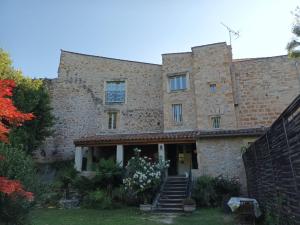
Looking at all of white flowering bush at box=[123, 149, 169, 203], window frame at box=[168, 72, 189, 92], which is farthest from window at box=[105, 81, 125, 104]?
white flowering bush at box=[123, 149, 169, 203]

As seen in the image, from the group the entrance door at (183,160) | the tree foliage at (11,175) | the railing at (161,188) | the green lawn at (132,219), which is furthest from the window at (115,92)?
the tree foliage at (11,175)

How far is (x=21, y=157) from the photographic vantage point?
24.1 ft

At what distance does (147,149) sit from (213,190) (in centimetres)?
807

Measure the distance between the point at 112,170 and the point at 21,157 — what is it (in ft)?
27.1

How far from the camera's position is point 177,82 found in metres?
21.0

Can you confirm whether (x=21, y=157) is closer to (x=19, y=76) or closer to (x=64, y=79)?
(x=19, y=76)

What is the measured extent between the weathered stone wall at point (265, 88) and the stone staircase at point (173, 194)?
6819 mm

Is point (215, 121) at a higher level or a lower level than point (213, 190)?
higher

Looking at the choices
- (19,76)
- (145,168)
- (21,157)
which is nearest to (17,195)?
(21,157)

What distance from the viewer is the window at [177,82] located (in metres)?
20.8

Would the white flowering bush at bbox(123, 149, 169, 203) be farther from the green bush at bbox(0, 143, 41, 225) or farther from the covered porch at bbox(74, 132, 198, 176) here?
the green bush at bbox(0, 143, 41, 225)

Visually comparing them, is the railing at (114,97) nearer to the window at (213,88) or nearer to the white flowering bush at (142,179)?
the window at (213,88)

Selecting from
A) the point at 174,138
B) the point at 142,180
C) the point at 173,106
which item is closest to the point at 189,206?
the point at 142,180

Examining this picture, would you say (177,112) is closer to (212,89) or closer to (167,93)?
(167,93)
